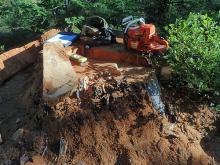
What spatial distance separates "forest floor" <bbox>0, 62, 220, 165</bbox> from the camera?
19.0ft

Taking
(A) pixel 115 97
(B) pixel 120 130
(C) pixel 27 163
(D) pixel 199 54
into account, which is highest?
(D) pixel 199 54

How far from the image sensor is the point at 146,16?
8.78 metres

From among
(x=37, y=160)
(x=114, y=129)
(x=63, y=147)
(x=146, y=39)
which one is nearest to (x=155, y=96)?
(x=114, y=129)

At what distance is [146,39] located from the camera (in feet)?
21.9

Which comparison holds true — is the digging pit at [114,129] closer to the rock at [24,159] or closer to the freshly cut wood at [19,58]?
the rock at [24,159]

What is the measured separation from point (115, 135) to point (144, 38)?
1757 millimetres

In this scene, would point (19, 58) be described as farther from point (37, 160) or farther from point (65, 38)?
point (37, 160)

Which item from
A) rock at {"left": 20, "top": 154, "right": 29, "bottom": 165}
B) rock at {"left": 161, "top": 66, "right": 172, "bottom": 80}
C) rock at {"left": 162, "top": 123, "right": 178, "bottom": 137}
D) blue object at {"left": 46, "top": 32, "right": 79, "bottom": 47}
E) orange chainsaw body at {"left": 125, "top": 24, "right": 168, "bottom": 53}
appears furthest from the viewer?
blue object at {"left": 46, "top": 32, "right": 79, "bottom": 47}

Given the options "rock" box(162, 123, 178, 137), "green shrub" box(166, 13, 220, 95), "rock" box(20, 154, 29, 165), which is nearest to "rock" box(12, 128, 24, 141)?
"rock" box(20, 154, 29, 165)

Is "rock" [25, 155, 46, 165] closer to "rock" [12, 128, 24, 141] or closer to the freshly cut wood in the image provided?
"rock" [12, 128, 24, 141]

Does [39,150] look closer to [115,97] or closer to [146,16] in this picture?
[115,97]

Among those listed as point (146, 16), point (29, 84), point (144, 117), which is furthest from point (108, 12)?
point (144, 117)

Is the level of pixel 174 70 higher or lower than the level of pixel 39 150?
higher

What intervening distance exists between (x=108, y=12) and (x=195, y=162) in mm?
4299
